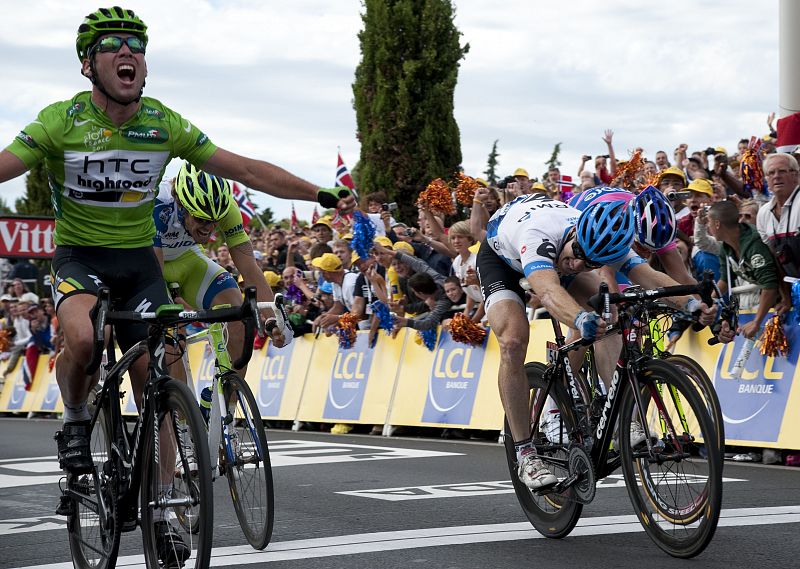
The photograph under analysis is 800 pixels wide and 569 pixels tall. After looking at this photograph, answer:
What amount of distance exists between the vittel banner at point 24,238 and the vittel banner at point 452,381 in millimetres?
12909

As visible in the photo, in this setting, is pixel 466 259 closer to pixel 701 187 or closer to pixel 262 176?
pixel 701 187

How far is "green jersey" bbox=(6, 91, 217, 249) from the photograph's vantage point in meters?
6.32

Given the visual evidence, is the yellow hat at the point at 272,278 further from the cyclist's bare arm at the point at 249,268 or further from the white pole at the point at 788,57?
the cyclist's bare arm at the point at 249,268

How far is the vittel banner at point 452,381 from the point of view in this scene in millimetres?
14797

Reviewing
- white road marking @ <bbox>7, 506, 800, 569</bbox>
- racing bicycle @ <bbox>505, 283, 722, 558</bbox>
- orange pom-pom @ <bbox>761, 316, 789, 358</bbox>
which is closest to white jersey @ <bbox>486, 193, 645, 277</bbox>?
racing bicycle @ <bbox>505, 283, 722, 558</bbox>

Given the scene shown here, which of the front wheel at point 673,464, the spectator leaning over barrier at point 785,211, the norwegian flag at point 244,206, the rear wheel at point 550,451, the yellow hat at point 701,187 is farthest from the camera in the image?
the norwegian flag at point 244,206

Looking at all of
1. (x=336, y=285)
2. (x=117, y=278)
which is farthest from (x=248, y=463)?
(x=336, y=285)

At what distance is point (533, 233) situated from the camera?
6992 millimetres

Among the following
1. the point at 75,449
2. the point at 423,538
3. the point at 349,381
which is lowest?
the point at 349,381

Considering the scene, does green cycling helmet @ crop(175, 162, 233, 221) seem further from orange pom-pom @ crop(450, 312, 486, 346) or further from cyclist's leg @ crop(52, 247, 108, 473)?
orange pom-pom @ crop(450, 312, 486, 346)

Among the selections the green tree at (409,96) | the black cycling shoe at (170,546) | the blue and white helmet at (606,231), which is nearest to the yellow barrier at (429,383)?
the blue and white helmet at (606,231)

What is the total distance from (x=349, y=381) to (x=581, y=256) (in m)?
10.2

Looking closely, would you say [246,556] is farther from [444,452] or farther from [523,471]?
[444,452]

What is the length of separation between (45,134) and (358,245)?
9.72 meters
